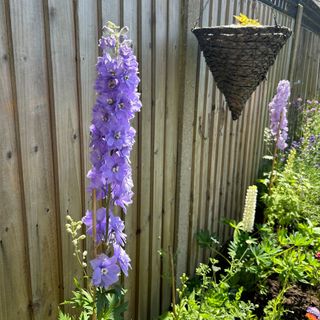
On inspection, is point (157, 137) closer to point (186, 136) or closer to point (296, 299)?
point (186, 136)

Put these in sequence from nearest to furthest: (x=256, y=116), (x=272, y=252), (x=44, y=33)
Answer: (x=44, y=33) < (x=272, y=252) < (x=256, y=116)

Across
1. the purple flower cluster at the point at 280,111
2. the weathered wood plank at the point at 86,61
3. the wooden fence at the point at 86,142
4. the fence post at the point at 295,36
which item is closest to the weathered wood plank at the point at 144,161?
the wooden fence at the point at 86,142

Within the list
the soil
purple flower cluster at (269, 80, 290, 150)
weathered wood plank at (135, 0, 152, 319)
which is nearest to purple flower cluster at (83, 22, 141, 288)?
weathered wood plank at (135, 0, 152, 319)

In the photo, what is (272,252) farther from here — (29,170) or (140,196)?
(29,170)

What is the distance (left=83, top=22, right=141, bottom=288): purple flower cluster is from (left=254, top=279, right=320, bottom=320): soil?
1.93 metres

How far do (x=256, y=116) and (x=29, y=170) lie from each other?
9.79ft

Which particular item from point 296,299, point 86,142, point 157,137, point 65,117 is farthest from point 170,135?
point 296,299

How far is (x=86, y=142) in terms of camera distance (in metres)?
1.64

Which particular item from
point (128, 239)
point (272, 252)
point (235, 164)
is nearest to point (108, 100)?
point (128, 239)

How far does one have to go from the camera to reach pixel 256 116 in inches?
154

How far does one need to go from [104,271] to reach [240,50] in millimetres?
1512

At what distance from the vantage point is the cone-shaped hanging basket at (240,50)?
83.7 inches

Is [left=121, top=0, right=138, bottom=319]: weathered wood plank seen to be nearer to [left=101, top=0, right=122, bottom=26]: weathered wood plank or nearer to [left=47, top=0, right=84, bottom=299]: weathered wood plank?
[left=101, top=0, right=122, bottom=26]: weathered wood plank

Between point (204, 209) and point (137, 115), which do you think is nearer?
point (137, 115)
